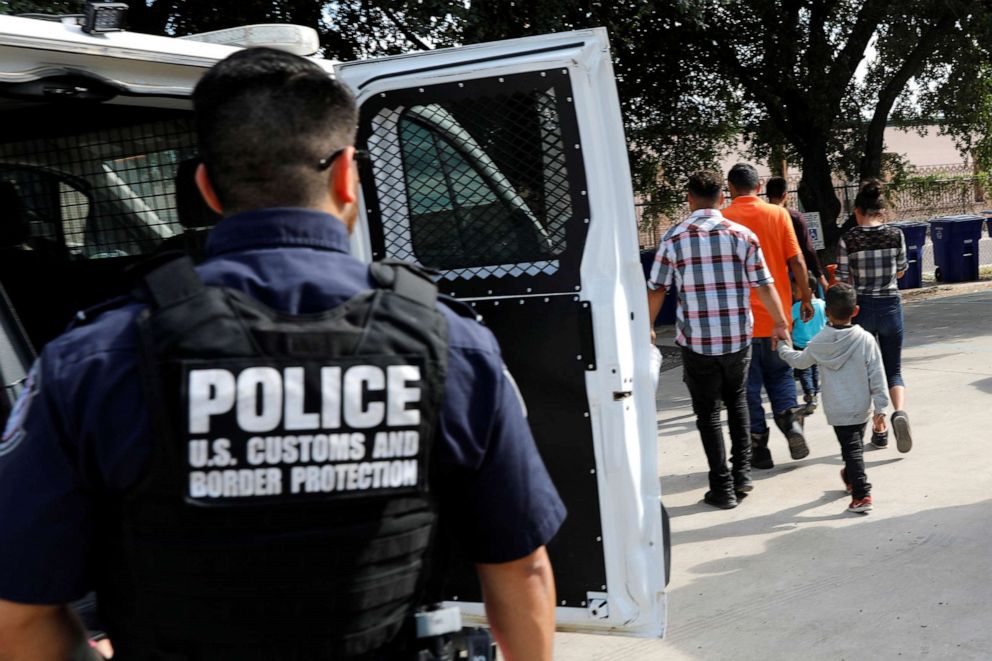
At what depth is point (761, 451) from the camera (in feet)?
20.5

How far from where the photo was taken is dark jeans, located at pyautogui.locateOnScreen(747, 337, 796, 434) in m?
6.24

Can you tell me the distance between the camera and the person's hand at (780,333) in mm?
5816

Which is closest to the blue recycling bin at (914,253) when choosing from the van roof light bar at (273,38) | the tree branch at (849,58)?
the tree branch at (849,58)

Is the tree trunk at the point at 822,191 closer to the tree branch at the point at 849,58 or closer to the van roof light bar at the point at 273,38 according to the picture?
the tree branch at the point at 849,58

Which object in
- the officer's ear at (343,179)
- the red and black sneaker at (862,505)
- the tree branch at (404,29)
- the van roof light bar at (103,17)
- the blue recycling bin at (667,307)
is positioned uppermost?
the tree branch at (404,29)

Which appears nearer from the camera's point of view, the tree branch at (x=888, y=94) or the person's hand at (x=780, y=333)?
the person's hand at (x=780, y=333)

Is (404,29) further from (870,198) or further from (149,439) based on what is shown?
(149,439)

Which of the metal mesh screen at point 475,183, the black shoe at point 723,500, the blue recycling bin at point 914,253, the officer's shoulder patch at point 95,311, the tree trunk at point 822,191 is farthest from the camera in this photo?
the blue recycling bin at point 914,253

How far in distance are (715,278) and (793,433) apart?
49.4 inches

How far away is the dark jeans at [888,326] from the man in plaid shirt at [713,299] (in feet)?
4.02

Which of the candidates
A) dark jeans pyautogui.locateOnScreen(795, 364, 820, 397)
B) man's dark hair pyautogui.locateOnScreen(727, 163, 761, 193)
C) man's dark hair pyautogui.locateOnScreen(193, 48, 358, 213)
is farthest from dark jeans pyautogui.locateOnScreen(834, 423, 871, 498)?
man's dark hair pyautogui.locateOnScreen(193, 48, 358, 213)

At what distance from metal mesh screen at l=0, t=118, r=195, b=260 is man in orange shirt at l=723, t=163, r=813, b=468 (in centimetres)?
340

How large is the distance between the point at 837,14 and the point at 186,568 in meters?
13.4

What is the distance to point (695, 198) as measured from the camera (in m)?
5.52
